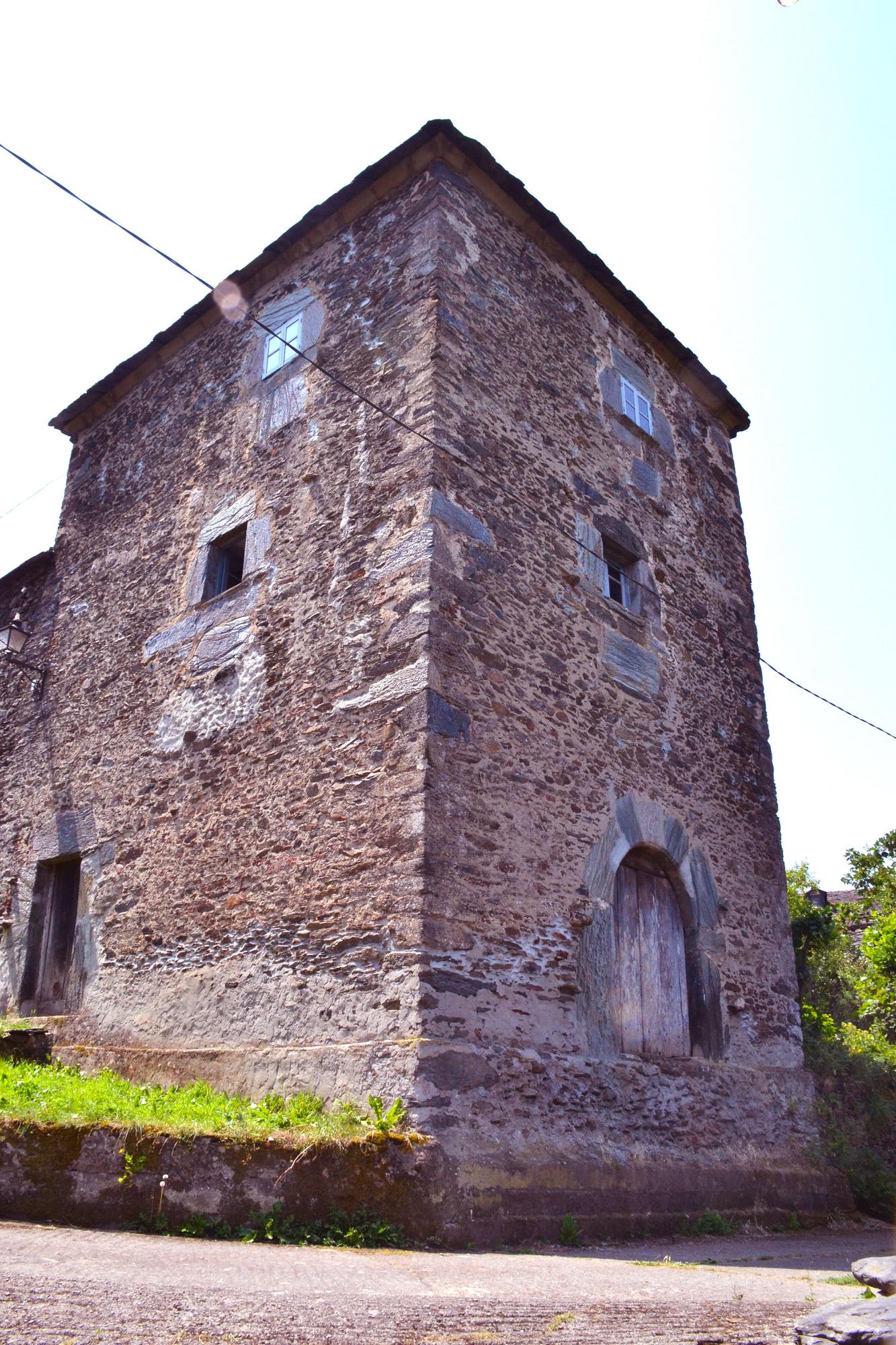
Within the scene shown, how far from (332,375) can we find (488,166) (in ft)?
7.39

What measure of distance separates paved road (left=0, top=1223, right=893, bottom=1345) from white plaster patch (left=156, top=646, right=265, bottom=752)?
3739mm

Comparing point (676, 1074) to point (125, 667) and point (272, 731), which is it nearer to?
point (272, 731)

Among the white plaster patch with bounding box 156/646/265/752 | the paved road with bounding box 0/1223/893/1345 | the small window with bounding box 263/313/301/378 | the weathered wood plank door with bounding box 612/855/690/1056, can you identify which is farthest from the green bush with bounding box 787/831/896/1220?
the small window with bounding box 263/313/301/378

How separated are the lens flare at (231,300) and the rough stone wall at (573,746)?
2533mm

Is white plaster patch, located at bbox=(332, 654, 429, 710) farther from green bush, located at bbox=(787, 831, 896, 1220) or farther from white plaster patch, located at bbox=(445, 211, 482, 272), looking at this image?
green bush, located at bbox=(787, 831, 896, 1220)

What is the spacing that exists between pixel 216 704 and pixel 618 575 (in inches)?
139

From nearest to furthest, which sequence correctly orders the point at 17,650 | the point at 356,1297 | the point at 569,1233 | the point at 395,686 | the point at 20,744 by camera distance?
the point at 356,1297 < the point at 569,1233 < the point at 395,686 < the point at 20,744 < the point at 17,650

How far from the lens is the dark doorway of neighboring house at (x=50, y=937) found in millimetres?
8273

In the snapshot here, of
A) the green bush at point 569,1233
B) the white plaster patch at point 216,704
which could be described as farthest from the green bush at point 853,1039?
the white plaster patch at point 216,704

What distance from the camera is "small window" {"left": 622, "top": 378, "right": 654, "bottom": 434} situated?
930 centimetres

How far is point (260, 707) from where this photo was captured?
7.16 metres

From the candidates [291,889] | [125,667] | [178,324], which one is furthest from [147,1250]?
[178,324]

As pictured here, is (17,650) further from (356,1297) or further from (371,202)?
(356,1297)

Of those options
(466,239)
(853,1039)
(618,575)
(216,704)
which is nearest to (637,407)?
(618,575)
